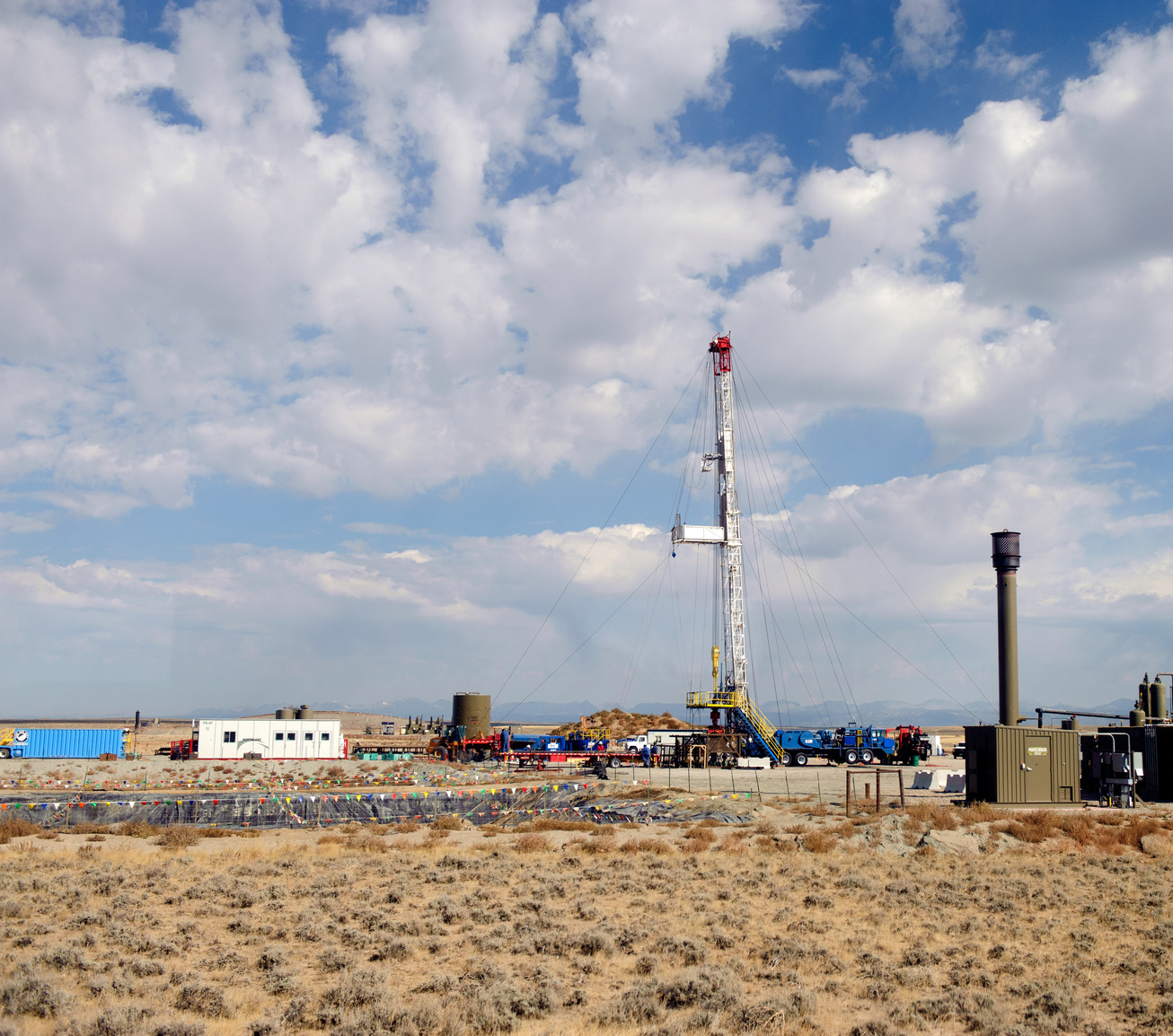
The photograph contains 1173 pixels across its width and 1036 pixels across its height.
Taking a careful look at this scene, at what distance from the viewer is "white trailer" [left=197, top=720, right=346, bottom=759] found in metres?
56.5

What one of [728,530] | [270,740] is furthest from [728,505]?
[270,740]

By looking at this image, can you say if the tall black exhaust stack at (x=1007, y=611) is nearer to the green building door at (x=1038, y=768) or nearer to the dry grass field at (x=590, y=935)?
the green building door at (x=1038, y=768)

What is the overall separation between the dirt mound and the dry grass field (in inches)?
2588

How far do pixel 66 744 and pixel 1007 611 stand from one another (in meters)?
62.1

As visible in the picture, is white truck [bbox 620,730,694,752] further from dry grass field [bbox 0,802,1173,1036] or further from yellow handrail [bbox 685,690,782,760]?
dry grass field [bbox 0,802,1173,1036]

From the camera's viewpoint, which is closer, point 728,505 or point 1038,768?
point 1038,768

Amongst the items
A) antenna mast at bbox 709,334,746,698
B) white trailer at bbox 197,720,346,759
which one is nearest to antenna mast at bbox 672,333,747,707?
antenna mast at bbox 709,334,746,698

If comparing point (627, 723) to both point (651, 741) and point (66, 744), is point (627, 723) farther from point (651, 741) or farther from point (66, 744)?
point (66, 744)

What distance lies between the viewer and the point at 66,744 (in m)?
60.9

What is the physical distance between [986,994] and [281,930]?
10.3m

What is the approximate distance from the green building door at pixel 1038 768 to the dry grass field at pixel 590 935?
21.0ft

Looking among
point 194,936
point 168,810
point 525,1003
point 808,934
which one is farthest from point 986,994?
point 168,810

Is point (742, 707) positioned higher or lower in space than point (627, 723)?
higher

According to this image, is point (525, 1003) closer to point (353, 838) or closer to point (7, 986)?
point (7, 986)
